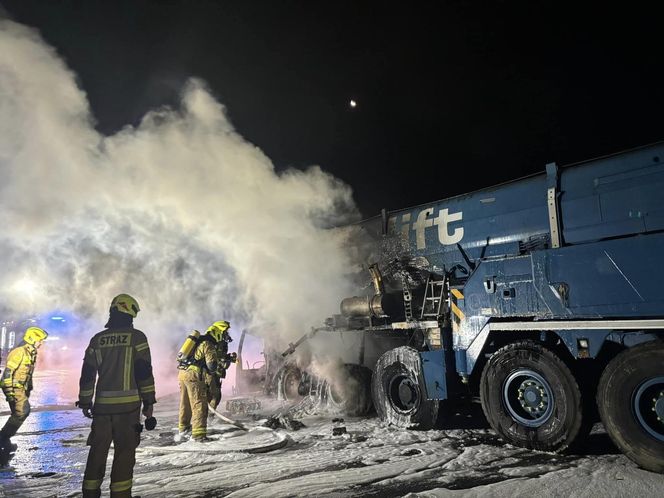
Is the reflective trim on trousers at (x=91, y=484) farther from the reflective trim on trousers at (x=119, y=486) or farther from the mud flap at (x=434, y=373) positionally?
the mud flap at (x=434, y=373)

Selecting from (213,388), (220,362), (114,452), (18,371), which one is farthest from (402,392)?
(18,371)

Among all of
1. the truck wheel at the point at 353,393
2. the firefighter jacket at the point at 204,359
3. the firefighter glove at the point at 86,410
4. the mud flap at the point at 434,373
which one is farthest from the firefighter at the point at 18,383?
the mud flap at the point at 434,373

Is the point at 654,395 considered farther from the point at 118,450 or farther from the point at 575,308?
the point at 118,450

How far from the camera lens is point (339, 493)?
4.30 meters

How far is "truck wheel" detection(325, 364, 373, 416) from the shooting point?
27.9 feet

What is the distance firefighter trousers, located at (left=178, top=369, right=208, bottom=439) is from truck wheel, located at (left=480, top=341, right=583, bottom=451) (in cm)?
421

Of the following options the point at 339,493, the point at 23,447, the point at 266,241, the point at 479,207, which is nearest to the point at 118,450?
the point at 339,493

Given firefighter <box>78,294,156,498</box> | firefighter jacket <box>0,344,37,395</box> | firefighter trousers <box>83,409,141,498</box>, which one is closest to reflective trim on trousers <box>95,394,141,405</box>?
firefighter <box>78,294,156,498</box>

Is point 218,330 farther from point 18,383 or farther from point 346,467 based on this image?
point 346,467

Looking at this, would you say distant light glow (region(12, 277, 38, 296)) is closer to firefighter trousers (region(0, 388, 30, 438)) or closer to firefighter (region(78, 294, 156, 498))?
firefighter trousers (region(0, 388, 30, 438))

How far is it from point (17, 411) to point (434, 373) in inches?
233

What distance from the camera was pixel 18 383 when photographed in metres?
6.45

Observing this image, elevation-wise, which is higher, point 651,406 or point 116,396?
point 116,396

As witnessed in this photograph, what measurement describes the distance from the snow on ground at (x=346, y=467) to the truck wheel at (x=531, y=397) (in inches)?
8.3
